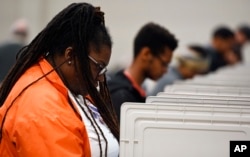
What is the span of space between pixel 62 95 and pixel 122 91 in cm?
196

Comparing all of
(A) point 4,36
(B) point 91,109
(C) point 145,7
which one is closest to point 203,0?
(C) point 145,7

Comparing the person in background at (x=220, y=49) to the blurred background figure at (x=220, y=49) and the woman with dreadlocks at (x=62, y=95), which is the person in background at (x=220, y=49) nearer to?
the blurred background figure at (x=220, y=49)

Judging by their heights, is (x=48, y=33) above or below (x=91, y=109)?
above

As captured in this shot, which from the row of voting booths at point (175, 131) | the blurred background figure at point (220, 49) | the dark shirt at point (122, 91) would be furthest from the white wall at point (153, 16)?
the row of voting booths at point (175, 131)

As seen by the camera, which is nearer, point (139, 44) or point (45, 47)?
point (45, 47)

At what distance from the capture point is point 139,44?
5855 mm

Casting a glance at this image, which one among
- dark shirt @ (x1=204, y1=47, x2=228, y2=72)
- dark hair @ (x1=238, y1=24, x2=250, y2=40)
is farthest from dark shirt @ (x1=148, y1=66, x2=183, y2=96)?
dark hair @ (x1=238, y1=24, x2=250, y2=40)

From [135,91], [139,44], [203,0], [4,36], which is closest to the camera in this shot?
[135,91]

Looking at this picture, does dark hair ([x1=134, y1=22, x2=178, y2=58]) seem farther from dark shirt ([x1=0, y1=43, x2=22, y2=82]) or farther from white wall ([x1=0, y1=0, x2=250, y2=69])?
white wall ([x1=0, y1=0, x2=250, y2=69])

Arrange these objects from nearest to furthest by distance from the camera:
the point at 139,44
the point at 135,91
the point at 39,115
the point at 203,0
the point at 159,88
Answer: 1. the point at 39,115
2. the point at 135,91
3. the point at 139,44
4. the point at 159,88
5. the point at 203,0

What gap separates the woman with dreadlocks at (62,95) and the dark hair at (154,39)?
2064 mm

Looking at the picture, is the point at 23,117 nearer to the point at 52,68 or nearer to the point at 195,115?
the point at 52,68

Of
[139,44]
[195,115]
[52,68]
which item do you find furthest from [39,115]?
[139,44]

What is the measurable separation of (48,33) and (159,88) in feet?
11.2
